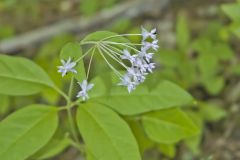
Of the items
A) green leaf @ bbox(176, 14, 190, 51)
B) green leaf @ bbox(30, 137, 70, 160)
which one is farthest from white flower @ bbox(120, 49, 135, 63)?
green leaf @ bbox(176, 14, 190, 51)

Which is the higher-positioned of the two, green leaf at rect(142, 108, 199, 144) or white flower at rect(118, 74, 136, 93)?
green leaf at rect(142, 108, 199, 144)

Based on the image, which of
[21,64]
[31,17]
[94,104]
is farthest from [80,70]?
[31,17]

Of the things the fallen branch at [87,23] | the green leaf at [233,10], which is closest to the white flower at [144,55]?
the green leaf at [233,10]

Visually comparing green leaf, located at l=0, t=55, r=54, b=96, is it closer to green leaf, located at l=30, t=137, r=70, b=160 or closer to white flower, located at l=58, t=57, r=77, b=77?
green leaf, located at l=30, t=137, r=70, b=160

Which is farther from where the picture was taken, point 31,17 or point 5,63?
point 31,17

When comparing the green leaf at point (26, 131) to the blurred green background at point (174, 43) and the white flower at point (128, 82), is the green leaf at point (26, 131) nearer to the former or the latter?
the white flower at point (128, 82)

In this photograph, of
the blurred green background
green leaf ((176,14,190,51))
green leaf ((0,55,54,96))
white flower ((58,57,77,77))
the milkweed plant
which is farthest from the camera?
green leaf ((176,14,190,51))

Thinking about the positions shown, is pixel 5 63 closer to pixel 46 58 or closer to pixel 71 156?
pixel 71 156
